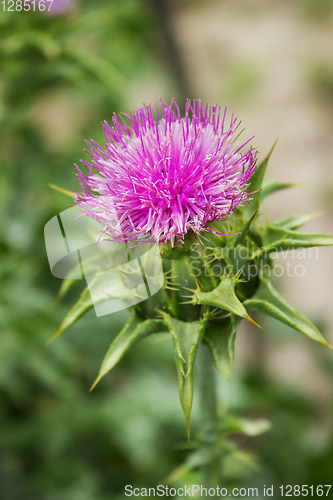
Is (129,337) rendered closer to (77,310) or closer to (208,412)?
(77,310)

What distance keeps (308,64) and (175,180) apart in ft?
16.7

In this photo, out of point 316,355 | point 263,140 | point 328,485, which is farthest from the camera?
point 263,140

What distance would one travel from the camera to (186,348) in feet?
4.25

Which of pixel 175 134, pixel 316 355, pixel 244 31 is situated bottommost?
pixel 316 355

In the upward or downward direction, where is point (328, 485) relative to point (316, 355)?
downward

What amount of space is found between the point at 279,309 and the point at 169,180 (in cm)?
47

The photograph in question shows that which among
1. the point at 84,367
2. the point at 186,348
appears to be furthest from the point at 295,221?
the point at 84,367

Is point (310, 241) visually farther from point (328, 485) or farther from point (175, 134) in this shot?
point (328, 485)

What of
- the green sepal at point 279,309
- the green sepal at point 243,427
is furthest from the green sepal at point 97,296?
the green sepal at point 243,427

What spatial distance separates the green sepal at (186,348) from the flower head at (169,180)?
24cm

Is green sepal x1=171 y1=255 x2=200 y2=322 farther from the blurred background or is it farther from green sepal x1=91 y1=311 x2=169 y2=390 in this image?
the blurred background

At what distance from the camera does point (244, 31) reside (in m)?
6.43

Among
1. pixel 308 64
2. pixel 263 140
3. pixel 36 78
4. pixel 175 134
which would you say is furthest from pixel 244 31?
pixel 175 134

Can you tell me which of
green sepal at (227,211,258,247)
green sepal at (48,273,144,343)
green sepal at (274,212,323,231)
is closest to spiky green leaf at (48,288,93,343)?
green sepal at (48,273,144,343)
